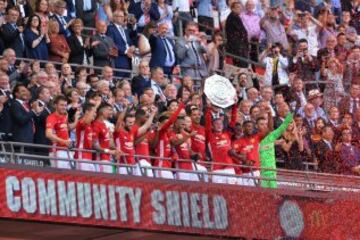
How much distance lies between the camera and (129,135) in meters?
19.9

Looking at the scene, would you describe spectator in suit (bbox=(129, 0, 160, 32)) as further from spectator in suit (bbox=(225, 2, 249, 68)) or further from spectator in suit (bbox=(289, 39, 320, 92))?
spectator in suit (bbox=(289, 39, 320, 92))

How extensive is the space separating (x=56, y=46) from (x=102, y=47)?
2.69ft

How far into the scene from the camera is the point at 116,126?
65.2 feet

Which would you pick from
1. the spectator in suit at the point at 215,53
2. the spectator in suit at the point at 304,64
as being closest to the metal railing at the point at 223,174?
the spectator in suit at the point at 215,53

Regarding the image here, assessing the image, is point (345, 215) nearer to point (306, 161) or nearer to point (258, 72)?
point (306, 161)

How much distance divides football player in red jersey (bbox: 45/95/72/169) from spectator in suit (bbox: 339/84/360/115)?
666cm

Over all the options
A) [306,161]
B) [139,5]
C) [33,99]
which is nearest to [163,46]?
[139,5]

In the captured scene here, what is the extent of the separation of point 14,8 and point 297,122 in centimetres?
452

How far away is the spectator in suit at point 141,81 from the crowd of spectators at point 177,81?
1 cm

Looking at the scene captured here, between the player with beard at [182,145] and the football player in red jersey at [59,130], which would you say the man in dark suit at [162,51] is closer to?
the player with beard at [182,145]

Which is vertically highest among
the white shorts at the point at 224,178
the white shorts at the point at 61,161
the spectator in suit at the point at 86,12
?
the spectator in suit at the point at 86,12

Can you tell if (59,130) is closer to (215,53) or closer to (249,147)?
(249,147)

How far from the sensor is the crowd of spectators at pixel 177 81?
19.6 m

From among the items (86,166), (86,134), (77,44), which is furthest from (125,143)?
(77,44)
